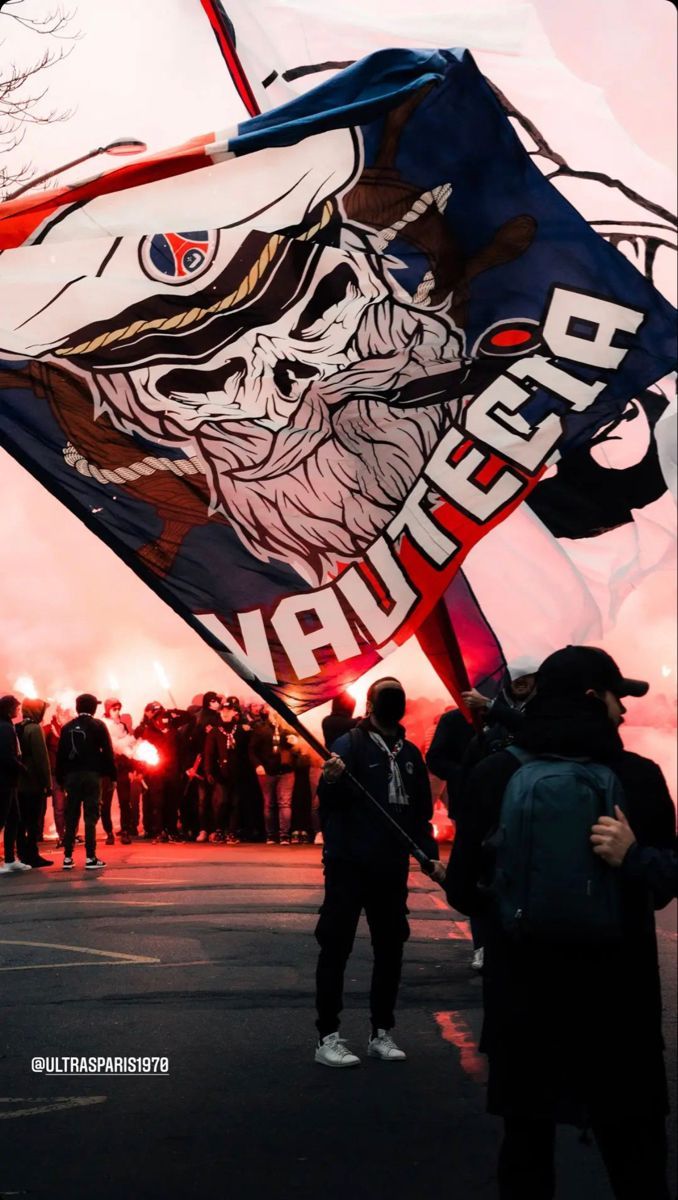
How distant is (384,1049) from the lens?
264 inches

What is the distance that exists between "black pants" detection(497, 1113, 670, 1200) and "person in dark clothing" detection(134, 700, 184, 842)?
326cm

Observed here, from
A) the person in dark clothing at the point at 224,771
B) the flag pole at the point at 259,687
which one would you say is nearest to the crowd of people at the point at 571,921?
the flag pole at the point at 259,687

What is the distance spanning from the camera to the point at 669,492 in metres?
7.78

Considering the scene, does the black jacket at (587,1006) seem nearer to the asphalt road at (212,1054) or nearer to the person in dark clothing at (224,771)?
the asphalt road at (212,1054)

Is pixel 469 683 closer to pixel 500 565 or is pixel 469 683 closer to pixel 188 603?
pixel 500 565

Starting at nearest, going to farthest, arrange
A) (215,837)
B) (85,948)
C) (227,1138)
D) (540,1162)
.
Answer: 1. (540,1162)
2. (227,1138)
3. (85,948)
4. (215,837)

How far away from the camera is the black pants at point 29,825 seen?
20.2 ft

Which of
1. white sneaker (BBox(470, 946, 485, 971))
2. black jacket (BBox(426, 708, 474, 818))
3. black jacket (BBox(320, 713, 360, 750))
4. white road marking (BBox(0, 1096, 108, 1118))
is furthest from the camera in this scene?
black jacket (BBox(426, 708, 474, 818))

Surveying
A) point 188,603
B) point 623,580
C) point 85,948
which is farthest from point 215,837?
point 623,580

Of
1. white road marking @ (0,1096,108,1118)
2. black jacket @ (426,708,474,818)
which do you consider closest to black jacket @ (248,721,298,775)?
black jacket @ (426,708,474,818)

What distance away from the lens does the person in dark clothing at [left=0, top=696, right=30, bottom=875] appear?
20.2 feet

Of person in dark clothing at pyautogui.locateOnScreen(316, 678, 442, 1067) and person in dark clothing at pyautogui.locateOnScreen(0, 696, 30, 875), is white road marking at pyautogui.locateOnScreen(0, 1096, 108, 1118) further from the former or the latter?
person in dark clothing at pyautogui.locateOnScreen(316, 678, 442, 1067)

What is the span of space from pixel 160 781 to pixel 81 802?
47 centimetres

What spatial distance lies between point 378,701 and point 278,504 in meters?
1.02
